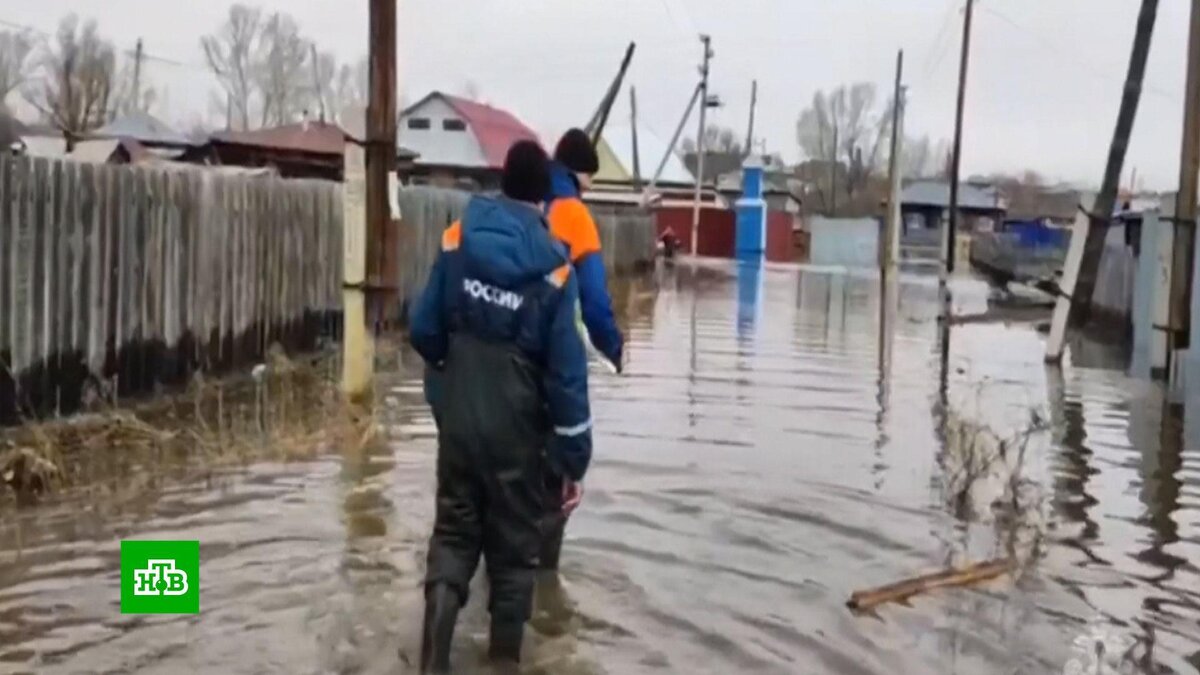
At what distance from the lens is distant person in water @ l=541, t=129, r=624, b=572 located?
5691 millimetres

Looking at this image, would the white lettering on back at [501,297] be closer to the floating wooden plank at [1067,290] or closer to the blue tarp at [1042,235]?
the floating wooden plank at [1067,290]

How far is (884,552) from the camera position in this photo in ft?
23.5

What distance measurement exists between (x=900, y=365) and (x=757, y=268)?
29022mm

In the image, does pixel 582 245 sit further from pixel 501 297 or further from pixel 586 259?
pixel 501 297

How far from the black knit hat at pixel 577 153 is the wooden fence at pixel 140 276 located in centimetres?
402

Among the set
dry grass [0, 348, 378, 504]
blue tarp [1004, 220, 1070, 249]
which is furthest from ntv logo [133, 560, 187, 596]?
blue tarp [1004, 220, 1070, 249]

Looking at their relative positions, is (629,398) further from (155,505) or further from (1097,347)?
(1097,347)

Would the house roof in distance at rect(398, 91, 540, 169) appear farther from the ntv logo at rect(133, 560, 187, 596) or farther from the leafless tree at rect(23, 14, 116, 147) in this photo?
the ntv logo at rect(133, 560, 187, 596)

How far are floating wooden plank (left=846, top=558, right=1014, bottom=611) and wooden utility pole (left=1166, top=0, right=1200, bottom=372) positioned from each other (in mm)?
8637

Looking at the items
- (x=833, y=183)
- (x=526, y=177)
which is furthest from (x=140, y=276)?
(x=833, y=183)

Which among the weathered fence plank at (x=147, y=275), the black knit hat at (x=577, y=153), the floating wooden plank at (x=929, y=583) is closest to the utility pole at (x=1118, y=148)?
the weathered fence plank at (x=147, y=275)

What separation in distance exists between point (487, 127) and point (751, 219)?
1118cm

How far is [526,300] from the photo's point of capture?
4.92 meters

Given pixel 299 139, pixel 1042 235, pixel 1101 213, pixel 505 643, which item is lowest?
pixel 505 643
